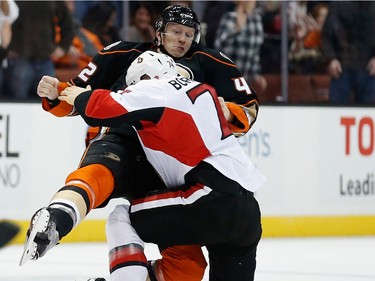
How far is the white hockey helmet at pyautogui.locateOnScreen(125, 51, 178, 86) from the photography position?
3687mm

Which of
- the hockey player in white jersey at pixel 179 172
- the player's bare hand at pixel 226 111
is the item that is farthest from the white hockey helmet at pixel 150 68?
the player's bare hand at pixel 226 111

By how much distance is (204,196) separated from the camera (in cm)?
354

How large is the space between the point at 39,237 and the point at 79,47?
3568 millimetres

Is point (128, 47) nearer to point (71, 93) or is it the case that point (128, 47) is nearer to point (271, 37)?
point (71, 93)

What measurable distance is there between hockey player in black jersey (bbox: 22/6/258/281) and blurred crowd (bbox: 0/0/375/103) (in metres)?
2.27

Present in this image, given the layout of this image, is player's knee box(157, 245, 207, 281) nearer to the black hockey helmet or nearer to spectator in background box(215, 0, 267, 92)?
the black hockey helmet

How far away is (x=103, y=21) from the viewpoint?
673 cm

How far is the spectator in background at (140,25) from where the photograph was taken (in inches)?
266

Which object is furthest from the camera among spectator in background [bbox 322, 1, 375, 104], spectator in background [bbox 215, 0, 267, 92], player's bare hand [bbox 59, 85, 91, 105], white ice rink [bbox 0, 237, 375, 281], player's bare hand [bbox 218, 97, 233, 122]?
spectator in background [bbox 322, 1, 375, 104]

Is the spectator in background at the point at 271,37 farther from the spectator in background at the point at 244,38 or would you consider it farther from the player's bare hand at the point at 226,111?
the player's bare hand at the point at 226,111

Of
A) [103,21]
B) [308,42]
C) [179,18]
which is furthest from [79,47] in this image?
[179,18]

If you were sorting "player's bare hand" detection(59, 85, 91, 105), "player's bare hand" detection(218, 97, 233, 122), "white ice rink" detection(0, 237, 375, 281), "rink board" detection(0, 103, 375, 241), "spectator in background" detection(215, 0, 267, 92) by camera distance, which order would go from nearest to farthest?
"player's bare hand" detection(59, 85, 91, 105), "player's bare hand" detection(218, 97, 233, 122), "white ice rink" detection(0, 237, 375, 281), "rink board" detection(0, 103, 375, 241), "spectator in background" detection(215, 0, 267, 92)

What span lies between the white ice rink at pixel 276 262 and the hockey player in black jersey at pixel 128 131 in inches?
42.4

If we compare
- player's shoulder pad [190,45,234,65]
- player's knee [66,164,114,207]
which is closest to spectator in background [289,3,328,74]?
player's shoulder pad [190,45,234,65]
